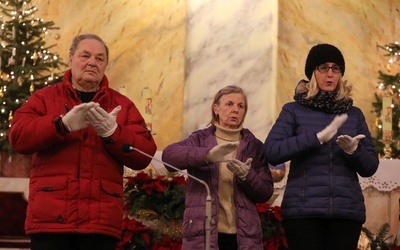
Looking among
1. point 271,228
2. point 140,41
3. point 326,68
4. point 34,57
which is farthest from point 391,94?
point 326,68

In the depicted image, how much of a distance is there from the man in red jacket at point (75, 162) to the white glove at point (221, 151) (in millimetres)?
430

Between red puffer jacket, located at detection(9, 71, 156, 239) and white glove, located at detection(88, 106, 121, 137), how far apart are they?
0.04 metres

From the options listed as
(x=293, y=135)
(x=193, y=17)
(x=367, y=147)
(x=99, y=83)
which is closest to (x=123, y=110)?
(x=99, y=83)

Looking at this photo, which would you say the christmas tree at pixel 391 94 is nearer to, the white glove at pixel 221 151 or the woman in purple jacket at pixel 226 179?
the woman in purple jacket at pixel 226 179

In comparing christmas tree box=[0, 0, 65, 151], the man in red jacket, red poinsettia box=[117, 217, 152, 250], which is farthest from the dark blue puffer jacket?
christmas tree box=[0, 0, 65, 151]

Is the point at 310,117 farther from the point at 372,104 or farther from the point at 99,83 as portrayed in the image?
the point at 372,104

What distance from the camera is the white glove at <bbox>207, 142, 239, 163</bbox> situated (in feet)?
15.6

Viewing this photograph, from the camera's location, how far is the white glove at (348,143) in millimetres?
4676

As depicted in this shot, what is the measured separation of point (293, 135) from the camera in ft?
16.3

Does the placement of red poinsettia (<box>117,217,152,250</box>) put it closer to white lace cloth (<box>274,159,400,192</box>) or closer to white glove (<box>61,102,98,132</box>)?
white glove (<box>61,102,98,132</box>)

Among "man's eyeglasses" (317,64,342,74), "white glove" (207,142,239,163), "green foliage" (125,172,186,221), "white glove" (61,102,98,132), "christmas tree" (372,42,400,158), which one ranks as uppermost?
"christmas tree" (372,42,400,158)

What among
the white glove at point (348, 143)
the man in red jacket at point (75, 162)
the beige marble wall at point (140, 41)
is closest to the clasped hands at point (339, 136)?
the white glove at point (348, 143)

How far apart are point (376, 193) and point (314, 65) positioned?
3.62 meters

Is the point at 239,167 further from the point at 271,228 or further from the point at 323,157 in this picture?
the point at 271,228
